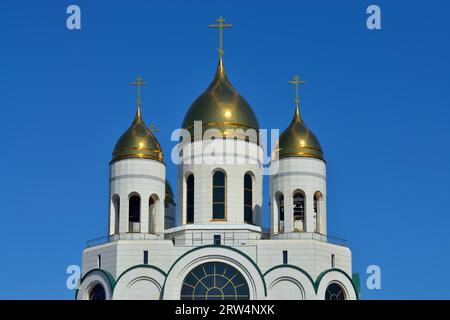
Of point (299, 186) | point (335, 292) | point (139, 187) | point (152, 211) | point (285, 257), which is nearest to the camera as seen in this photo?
point (285, 257)

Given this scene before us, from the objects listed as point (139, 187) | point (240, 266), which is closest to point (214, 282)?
point (240, 266)

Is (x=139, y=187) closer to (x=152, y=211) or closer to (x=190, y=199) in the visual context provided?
(x=152, y=211)

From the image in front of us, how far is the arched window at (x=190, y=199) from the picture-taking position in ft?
169

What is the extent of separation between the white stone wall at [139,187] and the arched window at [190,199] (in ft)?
3.85

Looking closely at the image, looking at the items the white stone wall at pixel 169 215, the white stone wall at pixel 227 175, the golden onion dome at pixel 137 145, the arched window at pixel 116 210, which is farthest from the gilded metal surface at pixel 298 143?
the white stone wall at pixel 169 215

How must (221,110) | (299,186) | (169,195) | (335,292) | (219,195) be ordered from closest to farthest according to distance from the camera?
(335,292) → (299,186) → (219,195) → (221,110) → (169,195)

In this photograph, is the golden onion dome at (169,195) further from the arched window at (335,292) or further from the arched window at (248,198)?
the arched window at (335,292)

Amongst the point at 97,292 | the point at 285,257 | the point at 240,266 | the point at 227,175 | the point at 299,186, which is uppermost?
the point at 227,175

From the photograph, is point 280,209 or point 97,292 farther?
point 280,209

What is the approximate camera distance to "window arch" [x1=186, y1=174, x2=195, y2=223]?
51406 mm

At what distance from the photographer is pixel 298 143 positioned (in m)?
50.8

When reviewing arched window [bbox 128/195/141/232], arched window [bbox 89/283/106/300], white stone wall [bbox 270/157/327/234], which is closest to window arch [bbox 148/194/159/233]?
arched window [bbox 128/195/141/232]

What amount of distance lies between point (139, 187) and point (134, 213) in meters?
1.27
